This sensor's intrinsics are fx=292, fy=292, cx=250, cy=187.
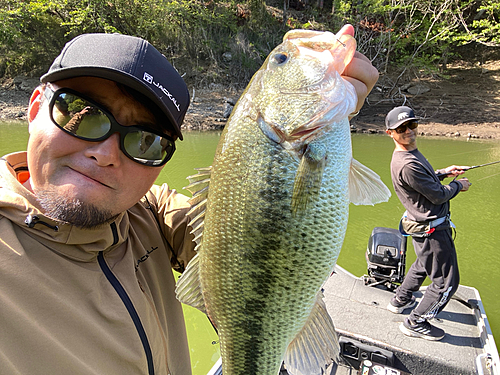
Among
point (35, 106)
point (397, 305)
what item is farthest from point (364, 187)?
point (397, 305)

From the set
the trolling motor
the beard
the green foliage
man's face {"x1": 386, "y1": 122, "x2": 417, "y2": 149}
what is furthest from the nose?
the green foliage

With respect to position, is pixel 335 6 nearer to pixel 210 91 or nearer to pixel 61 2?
pixel 210 91

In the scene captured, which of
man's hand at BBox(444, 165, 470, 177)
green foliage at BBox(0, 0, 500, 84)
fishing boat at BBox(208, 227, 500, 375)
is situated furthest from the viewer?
green foliage at BBox(0, 0, 500, 84)

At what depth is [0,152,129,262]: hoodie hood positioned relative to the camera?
96 cm

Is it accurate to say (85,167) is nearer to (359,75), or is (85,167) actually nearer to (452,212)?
(359,75)

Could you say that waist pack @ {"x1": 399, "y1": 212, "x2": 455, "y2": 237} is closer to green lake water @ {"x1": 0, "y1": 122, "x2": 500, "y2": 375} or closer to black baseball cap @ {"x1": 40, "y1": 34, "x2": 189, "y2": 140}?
green lake water @ {"x1": 0, "y1": 122, "x2": 500, "y2": 375}

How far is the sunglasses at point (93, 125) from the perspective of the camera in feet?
3.54

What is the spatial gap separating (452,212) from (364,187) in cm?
743

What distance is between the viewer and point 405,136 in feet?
10.4

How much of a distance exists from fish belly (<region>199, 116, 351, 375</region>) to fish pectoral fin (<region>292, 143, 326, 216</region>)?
0.02 m

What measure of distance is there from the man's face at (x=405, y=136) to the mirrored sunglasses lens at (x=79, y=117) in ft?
9.96

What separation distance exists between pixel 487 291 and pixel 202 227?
214 inches

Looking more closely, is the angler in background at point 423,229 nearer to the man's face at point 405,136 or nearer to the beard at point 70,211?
the man's face at point 405,136

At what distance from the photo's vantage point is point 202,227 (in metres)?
1.21
